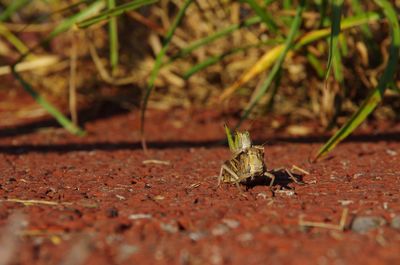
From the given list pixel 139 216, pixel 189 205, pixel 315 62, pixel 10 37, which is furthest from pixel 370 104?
pixel 10 37

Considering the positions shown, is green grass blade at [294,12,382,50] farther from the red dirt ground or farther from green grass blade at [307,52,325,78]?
the red dirt ground

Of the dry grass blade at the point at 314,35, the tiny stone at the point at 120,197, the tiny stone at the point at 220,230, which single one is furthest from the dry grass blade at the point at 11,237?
the dry grass blade at the point at 314,35

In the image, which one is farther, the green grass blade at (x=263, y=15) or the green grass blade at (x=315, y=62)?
the green grass blade at (x=315, y=62)

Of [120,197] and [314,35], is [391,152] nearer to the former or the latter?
[314,35]

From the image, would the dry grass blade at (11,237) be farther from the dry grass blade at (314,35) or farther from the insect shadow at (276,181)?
the dry grass blade at (314,35)

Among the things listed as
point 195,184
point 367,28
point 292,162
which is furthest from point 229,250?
point 367,28

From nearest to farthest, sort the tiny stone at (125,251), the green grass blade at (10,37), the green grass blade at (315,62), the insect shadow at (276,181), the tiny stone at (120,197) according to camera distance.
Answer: the tiny stone at (125,251) → the tiny stone at (120,197) → the insect shadow at (276,181) → the green grass blade at (315,62) → the green grass blade at (10,37)

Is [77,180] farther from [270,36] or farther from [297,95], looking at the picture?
[297,95]
